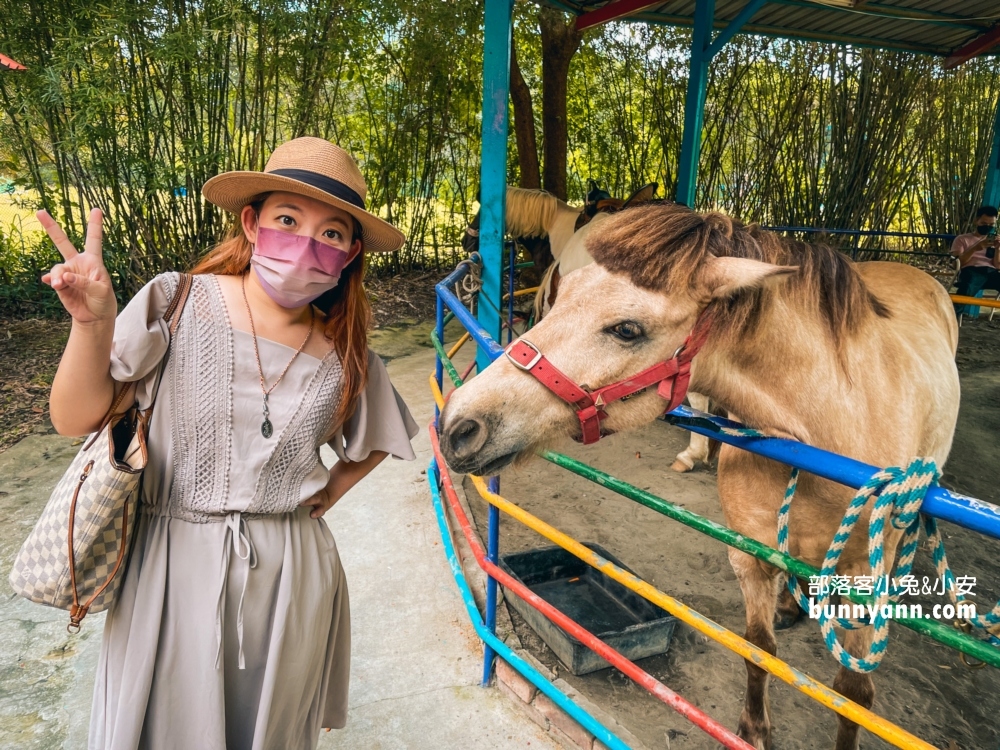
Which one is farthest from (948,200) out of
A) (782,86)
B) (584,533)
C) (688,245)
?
(688,245)

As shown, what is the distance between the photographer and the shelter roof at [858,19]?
484 cm

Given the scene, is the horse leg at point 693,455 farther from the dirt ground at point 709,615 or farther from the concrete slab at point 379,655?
the concrete slab at point 379,655

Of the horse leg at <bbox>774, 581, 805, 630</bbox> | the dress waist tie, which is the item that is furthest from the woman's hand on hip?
the horse leg at <bbox>774, 581, 805, 630</bbox>

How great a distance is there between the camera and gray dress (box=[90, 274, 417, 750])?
116cm

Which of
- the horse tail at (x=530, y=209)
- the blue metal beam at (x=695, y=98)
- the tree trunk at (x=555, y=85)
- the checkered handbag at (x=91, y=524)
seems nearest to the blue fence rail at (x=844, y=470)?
the checkered handbag at (x=91, y=524)

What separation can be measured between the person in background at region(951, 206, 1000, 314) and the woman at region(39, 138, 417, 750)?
22.7ft

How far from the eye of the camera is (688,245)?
1.32 metres

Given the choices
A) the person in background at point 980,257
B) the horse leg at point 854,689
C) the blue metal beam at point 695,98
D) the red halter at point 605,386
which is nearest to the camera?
the red halter at point 605,386

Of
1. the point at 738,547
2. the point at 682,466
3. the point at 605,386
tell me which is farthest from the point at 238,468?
the point at 682,466

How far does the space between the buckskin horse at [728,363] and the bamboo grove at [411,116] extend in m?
4.13

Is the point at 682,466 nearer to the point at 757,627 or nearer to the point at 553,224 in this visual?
the point at 757,627

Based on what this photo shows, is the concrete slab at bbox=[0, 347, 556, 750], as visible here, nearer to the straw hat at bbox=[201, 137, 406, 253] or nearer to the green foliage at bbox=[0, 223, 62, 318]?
the straw hat at bbox=[201, 137, 406, 253]

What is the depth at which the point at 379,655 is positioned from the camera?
2301mm

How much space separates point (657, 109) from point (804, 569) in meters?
7.88
